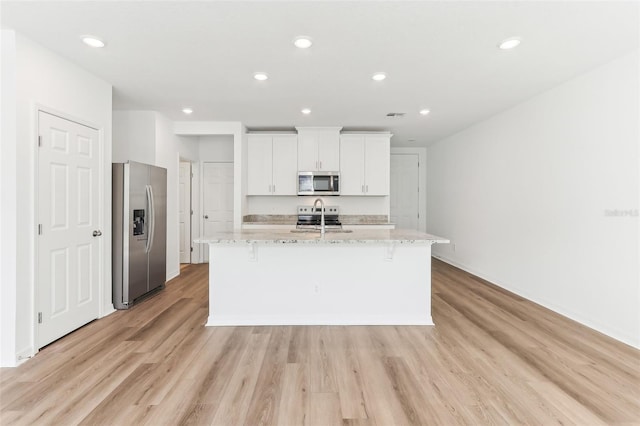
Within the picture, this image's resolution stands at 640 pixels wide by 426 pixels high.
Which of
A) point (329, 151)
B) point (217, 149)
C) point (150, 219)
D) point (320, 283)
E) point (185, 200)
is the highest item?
point (217, 149)

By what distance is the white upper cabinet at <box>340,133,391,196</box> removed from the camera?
5.75 meters

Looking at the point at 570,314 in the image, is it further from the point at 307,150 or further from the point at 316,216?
the point at 307,150

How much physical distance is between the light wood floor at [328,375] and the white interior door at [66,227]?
24cm

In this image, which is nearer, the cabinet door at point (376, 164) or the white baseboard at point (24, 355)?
the white baseboard at point (24, 355)

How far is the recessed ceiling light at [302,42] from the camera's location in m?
2.55

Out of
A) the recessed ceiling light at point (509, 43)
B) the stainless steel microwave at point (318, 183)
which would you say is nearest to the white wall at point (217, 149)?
the stainless steel microwave at point (318, 183)

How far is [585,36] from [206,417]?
3785 millimetres

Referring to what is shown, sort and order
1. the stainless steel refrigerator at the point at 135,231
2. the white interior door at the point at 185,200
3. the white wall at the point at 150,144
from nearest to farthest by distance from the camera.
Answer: the stainless steel refrigerator at the point at 135,231
the white wall at the point at 150,144
the white interior door at the point at 185,200

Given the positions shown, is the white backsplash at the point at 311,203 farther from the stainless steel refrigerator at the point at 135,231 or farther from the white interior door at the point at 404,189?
the stainless steel refrigerator at the point at 135,231

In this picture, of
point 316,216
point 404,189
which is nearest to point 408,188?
point 404,189

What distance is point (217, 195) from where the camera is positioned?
6.40m

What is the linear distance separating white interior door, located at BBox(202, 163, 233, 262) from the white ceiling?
216 centimetres

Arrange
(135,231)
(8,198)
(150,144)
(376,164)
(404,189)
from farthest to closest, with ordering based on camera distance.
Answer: (404,189), (376,164), (150,144), (135,231), (8,198)

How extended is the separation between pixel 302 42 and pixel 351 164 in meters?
3.28
